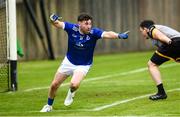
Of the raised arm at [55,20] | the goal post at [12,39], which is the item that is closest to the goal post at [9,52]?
the goal post at [12,39]

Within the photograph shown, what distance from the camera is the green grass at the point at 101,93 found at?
14.1 metres

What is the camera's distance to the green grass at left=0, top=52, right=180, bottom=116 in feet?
46.1

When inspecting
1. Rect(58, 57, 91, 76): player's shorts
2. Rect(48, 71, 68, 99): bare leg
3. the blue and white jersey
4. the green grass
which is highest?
the blue and white jersey

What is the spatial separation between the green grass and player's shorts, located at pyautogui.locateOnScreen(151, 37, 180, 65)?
33.3 inches

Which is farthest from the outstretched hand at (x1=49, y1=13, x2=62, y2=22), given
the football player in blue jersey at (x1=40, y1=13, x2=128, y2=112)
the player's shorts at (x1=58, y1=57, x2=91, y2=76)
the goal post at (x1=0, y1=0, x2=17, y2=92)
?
the goal post at (x1=0, y1=0, x2=17, y2=92)

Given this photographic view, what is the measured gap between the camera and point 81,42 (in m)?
14.6

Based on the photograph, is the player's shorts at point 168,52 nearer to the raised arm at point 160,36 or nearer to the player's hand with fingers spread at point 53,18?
the raised arm at point 160,36

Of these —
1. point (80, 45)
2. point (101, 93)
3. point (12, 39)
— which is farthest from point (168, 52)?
point (12, 39)

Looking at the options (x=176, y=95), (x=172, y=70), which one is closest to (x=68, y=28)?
(x=176, y=95)

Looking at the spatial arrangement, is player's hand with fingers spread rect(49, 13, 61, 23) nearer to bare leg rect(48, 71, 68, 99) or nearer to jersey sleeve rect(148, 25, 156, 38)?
bare leg rect(48, 71, 68, 99)

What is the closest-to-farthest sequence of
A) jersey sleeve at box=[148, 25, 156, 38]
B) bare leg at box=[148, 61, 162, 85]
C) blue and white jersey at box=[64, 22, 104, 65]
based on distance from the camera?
blue and white jersey at box=[64, 22, 104, 65]
jersey sleeve at box=[148, 25, 156, 38]
bare leg at box=[148, 61, 162, 85]

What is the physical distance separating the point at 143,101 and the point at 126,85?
3751 millimetres

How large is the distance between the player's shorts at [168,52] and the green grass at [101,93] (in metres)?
0.85

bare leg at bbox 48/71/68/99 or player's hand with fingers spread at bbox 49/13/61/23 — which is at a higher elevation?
player's hand with fingers spread at bbox 49/13/61/23
